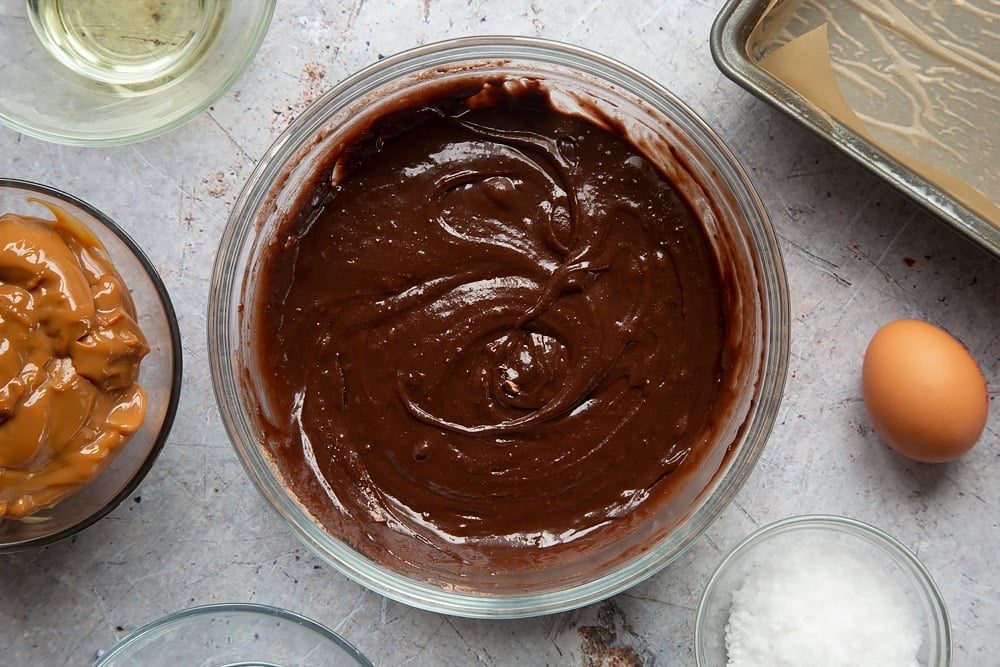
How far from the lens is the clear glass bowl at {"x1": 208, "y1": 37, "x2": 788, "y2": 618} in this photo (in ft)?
6.41

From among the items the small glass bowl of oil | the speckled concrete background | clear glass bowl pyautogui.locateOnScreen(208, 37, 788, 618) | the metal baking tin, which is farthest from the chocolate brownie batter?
the small glass bowl of oil

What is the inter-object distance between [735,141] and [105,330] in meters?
1.56

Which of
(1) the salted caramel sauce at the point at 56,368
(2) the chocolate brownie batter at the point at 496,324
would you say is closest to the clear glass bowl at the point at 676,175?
(2) the chocolate brownie batter at the point at 496,324

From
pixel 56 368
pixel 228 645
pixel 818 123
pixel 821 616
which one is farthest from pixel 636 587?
pixel 56 368

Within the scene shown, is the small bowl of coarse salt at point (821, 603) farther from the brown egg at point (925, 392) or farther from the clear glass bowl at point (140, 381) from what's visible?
the clear glass bowl at point (140, 381)

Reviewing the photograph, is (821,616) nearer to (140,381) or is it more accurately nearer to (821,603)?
(821,603)

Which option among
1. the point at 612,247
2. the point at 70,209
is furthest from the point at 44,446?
the point at 612,247

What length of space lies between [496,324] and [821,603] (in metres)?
1.05

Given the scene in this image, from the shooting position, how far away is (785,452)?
2123 mm

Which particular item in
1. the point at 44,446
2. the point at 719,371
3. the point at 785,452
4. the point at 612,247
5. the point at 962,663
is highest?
the point at 612,247

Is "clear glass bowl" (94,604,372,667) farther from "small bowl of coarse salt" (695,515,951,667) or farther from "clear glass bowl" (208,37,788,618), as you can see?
"small bowl of coarse salt" (695,515,951,667)

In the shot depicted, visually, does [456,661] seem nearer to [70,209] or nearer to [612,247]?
[612,247]

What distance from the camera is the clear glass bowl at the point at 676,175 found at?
196cm

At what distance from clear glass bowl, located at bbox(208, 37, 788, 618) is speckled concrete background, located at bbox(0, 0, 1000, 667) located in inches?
5.8
